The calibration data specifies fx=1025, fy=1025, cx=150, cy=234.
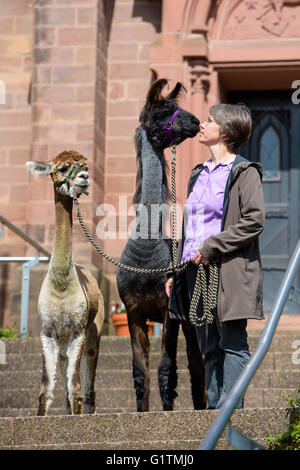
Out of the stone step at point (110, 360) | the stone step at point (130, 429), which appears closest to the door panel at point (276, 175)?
the stone step at point (110, 360)

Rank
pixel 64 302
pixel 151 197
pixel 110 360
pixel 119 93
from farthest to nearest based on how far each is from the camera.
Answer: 1. pixel 119 93
2. pixel 110 360
3. pixel 151 197
4. pixel 64 302

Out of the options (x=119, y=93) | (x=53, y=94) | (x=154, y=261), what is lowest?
(x=154, y=261)

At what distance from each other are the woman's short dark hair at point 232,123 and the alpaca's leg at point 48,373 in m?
1.75

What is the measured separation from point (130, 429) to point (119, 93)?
28.1ft

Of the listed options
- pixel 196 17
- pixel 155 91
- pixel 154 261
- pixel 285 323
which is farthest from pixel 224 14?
pixel 154 261

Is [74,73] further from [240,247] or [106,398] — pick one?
[240,247]

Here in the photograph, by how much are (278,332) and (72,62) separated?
4.62m

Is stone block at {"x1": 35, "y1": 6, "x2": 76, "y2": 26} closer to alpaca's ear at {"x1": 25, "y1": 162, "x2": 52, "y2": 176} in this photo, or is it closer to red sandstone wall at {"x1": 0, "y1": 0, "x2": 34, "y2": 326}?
red sandstone wall at {"x1": 0, "y1": 0, "x2": 34, "y2": 326}

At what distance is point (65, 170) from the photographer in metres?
6.93

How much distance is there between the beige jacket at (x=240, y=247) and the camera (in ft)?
19.3

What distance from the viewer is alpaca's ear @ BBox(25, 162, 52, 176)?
6.92 metres

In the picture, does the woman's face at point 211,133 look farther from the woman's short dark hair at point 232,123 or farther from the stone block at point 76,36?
the stone block at point 76,36
